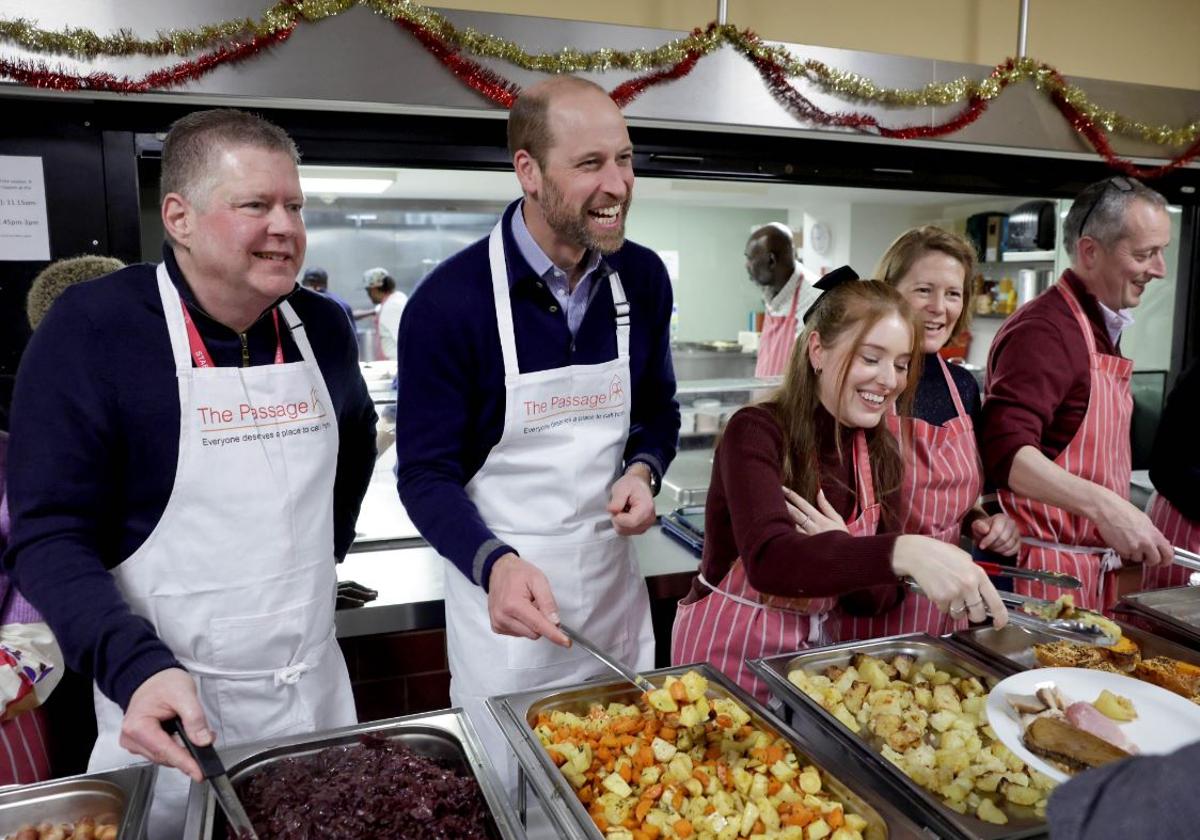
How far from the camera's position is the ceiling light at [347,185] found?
3846 mm

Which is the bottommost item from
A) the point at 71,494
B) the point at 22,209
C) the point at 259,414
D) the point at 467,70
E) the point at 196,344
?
the point at 71,494

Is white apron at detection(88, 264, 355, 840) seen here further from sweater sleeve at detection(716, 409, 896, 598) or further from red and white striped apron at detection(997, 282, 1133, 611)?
red and white striped apron at detection(997, 282, 1133, 611)

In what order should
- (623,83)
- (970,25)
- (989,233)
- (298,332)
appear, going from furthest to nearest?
(989,233)
(970,25)
(623,83)
(298,332)

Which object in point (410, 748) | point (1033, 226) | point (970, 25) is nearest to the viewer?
point (410, 748)

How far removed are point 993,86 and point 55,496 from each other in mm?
2745

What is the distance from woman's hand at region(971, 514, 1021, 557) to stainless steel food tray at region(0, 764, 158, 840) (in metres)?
1.76

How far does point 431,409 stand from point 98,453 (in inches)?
22.1

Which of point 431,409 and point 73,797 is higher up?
point 431,409

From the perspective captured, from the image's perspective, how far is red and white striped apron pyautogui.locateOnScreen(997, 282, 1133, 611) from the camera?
2.15 m

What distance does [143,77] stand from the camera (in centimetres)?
194

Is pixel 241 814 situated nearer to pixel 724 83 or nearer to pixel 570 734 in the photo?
pixel 570 734

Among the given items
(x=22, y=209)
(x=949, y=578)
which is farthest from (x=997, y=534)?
(x=22, y=209)

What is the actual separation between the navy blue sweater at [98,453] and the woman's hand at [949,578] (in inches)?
42.5

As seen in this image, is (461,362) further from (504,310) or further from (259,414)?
(259,414)
